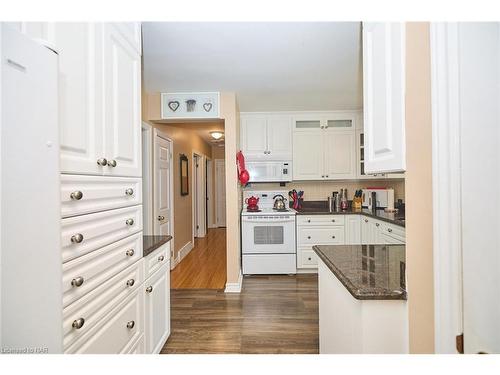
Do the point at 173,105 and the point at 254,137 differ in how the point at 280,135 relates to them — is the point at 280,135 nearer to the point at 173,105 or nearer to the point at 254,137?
the point at 254,137

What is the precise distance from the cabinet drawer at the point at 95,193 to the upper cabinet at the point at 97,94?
4 cm

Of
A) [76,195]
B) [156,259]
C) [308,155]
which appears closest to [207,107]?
[308,155]

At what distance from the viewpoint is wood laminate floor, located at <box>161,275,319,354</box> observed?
6.45 ft

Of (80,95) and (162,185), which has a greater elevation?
(80,95)

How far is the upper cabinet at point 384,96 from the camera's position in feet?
2.64

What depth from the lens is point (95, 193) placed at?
105 cm

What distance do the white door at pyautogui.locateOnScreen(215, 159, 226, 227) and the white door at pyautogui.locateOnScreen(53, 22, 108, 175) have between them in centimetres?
651

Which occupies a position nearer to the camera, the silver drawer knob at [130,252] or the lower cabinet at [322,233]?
the silver drawer knob at [130,252]

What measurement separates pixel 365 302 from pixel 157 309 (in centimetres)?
136

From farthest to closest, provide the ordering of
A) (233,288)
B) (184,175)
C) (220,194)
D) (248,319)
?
1. (220,194)
2. (184,175)
3. (233,288)
4. (248,319)

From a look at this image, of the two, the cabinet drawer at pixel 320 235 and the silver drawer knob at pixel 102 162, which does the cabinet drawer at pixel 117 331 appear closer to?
the silver drawer knob at pixel 102 162

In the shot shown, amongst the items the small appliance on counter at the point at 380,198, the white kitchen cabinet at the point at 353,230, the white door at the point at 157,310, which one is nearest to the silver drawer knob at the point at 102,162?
the white door at the point at 157,310

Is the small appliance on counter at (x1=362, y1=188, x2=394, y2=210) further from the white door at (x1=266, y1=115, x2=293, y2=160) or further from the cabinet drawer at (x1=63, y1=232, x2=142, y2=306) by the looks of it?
the cabinet drawer at (x1=63, y1=232, x2=142, y2=306)
